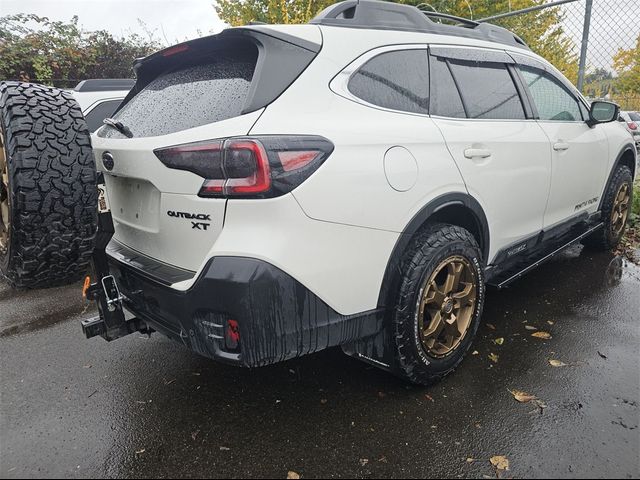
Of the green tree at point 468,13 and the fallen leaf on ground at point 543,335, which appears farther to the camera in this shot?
the green tree at point 468,13

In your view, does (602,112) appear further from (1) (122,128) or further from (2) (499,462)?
(1) (122,128)

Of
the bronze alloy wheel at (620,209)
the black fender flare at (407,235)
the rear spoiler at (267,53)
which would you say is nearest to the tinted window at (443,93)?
the black fender flare at (407,235)

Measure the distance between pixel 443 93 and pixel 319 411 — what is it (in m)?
1.85

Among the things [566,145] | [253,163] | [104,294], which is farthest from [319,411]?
[566,145]

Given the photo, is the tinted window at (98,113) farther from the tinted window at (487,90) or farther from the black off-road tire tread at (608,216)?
the black off-road tire tread at (608,216)

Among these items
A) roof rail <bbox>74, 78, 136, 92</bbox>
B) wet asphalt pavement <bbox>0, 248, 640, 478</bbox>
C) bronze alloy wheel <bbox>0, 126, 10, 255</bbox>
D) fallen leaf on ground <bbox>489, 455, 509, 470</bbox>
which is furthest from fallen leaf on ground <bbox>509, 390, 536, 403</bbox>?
roof rail <bbox>74, 78, 136, 92</bbox>

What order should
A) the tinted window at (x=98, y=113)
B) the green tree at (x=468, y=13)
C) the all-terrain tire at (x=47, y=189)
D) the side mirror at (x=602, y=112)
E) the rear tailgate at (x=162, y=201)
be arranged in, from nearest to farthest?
1. the rear tailgate at (x=162, y=201)
2. the all-terrain tire at (x=47, y=189)
3. the side mirror at (x=602, y=112)
4. the tinted window at (x=98, y=113)
5. the green tree at (x=468, y=13)

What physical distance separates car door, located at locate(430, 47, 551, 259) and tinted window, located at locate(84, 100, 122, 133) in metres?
3.66

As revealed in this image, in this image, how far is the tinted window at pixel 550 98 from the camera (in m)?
3.31

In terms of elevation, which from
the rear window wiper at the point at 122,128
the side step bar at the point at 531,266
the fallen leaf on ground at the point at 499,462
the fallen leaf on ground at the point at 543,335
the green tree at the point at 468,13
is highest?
the green tree at the point at 468,13

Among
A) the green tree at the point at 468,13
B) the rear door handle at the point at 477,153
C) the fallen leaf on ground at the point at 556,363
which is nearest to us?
the rear door handle at the point at 477,153

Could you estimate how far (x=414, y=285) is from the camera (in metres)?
2.21

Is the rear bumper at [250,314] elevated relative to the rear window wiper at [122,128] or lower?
lower

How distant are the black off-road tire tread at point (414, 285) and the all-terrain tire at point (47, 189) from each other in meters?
1.48
